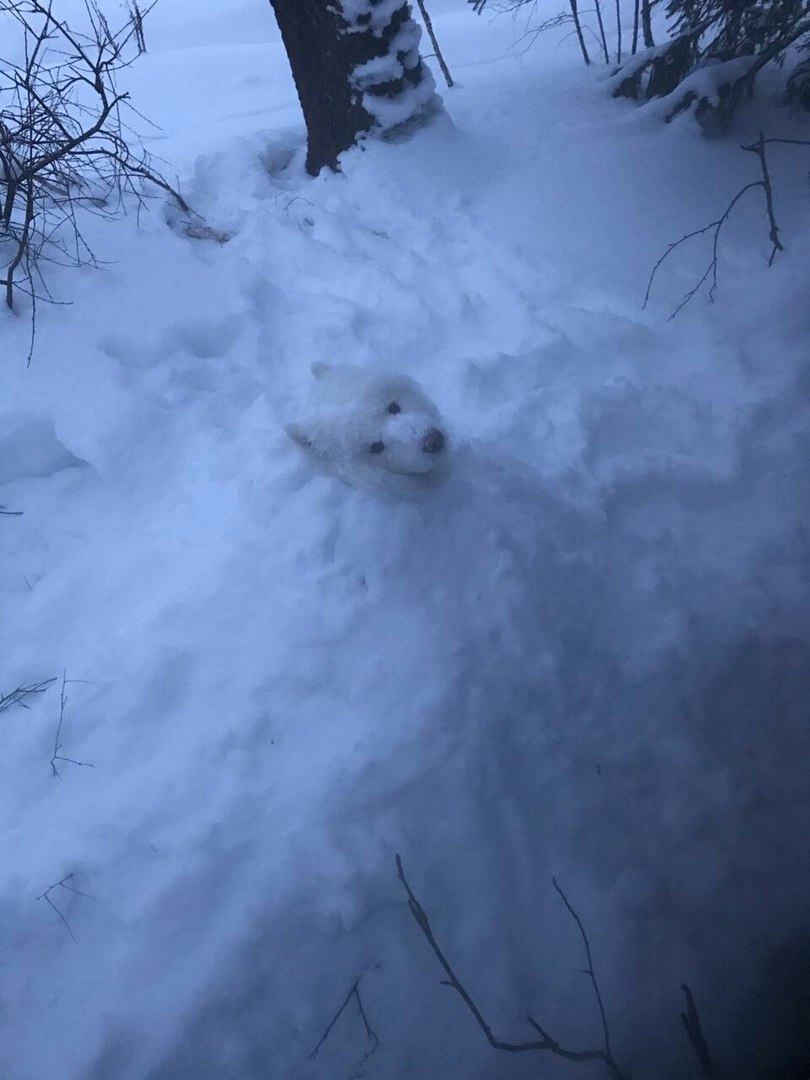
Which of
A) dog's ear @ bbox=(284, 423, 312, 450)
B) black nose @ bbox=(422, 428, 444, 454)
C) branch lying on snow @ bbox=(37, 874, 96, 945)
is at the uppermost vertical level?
dog's ear @ bbox=(284, 423, 312, 450)

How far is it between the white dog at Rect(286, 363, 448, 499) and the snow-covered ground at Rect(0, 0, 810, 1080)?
0.29 ft

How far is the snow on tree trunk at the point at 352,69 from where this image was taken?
12.8 feet

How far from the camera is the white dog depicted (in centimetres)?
251

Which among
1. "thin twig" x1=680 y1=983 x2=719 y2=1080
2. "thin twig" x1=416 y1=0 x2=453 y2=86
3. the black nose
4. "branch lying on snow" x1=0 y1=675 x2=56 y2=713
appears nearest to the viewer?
"thin twig" x1=680 y1=983 x2=719 y2=1080

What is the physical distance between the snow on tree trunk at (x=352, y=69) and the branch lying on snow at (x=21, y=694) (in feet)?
11.1

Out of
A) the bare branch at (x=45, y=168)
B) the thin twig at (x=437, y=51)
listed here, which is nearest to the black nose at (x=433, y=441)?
the bare branch at (x=45, y=168)

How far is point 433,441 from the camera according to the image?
248cm

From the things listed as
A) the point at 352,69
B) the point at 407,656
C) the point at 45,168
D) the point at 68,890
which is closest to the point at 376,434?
the point at 407,656

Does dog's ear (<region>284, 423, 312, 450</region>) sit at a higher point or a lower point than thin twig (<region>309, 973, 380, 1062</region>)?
higher

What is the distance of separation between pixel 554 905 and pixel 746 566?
58.3 inches

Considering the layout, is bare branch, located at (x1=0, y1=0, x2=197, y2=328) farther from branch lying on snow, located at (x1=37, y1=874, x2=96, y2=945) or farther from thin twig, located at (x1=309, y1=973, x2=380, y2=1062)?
thin twig, located at (x1=309, y1=973, x2=380, y2=1062)

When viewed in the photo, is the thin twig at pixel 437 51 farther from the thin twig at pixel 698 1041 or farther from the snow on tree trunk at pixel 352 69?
the thin twig at pixel 698 1041

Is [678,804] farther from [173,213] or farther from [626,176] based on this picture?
[173,213]

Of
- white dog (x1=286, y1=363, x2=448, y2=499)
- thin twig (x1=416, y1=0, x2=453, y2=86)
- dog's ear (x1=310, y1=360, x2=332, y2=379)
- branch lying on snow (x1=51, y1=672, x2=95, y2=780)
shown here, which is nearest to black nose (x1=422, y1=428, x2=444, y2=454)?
white dog (x1=286, y1=363, x2=448, y2=499)
